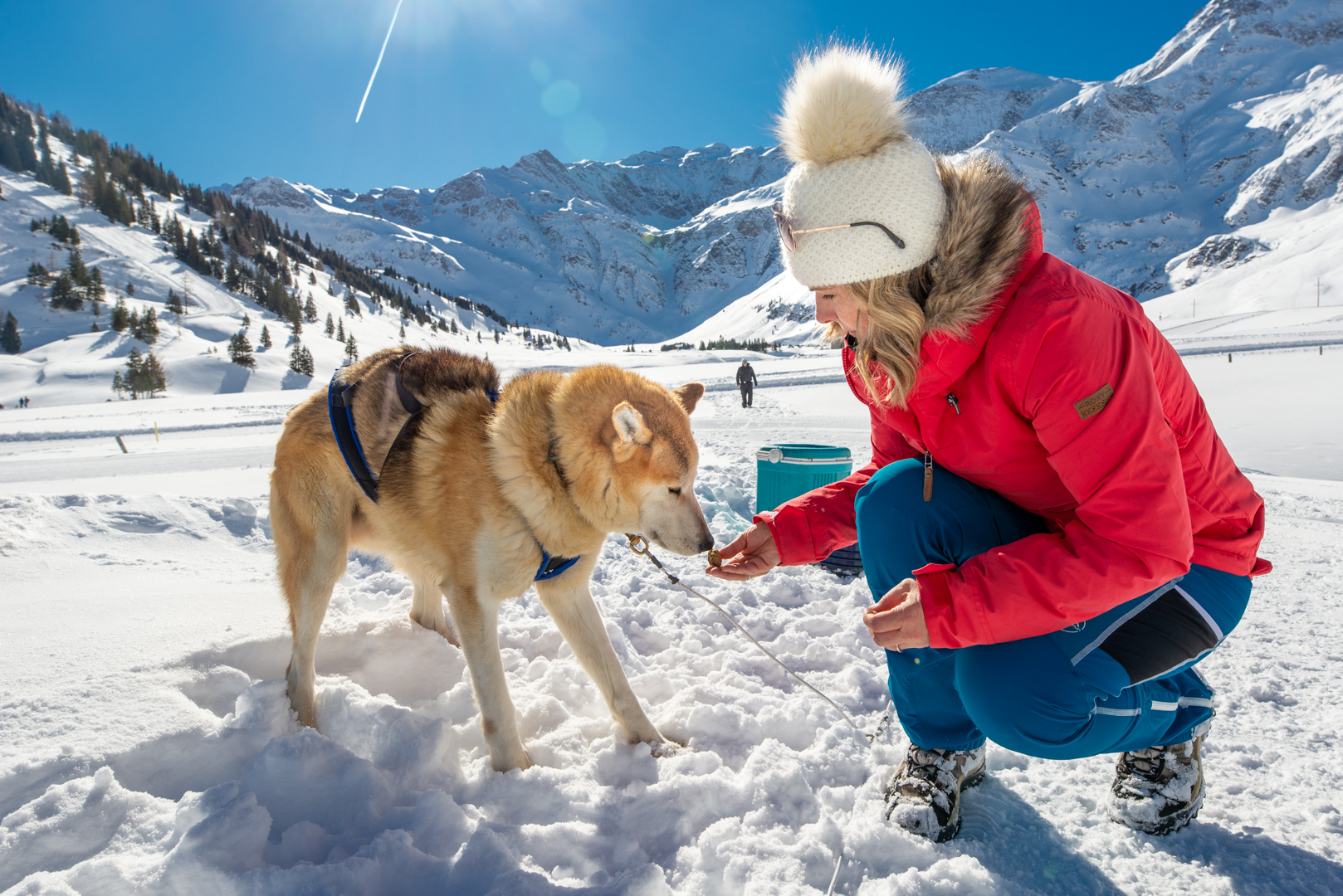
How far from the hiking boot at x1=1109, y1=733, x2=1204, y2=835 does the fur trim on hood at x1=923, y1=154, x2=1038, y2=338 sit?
142cm

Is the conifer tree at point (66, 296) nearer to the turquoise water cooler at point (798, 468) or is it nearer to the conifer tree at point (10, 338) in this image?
the conifer tree at point (10, 338)

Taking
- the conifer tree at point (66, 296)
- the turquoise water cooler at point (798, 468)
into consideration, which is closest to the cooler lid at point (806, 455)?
the turquoise water cooler at point (798, 468)

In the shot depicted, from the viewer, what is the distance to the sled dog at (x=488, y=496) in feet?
7.98

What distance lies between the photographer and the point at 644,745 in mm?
2385

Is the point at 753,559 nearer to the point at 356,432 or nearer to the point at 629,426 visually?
the point at 629,426

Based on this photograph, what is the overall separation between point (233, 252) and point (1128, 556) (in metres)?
98.9

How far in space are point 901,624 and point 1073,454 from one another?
60 centimetres

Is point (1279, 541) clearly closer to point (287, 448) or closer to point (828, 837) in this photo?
point (828, 837)

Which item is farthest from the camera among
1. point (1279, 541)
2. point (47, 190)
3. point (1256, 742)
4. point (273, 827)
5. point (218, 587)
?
point (47, 190)

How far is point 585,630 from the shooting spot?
264cm

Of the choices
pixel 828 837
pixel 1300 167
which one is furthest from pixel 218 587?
pixel 1300 167

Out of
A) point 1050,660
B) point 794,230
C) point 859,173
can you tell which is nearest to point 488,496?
point 794,230

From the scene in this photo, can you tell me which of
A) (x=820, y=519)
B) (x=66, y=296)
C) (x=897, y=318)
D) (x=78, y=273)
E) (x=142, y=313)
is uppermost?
(x=78, y=273)

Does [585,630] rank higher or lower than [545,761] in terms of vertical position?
higher
